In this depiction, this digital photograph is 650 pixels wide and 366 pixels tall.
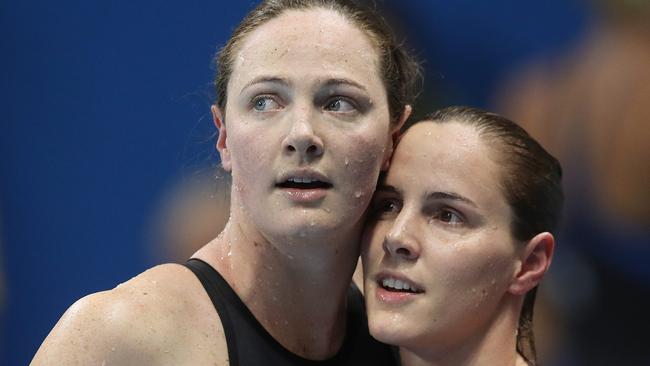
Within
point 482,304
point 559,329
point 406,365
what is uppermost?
point 482,304

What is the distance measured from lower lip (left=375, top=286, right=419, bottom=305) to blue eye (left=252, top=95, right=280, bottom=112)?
17.3 inches

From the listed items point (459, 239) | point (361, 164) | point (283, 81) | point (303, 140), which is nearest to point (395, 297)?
point (459, 239)

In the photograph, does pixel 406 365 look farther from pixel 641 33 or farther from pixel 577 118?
pixel 641 33

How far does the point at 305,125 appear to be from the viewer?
183 centimetres

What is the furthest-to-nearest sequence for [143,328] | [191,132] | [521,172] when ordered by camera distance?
[191,132]
[521,172]
[143,328]

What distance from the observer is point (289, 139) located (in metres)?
1.83

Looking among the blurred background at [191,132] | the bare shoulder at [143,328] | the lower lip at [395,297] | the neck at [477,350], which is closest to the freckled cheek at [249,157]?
the bare shoulder at [143,328]

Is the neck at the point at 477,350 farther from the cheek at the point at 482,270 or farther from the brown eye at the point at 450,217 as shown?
the brown eye at the point at 450,217

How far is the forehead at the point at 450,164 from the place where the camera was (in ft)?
6.44

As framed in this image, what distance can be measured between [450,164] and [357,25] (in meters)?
0.35

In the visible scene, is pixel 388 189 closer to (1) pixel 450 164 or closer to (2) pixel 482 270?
(1) pixel 450 164

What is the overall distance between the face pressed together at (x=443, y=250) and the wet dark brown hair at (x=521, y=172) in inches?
1.0

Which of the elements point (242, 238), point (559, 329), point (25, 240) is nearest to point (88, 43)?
point (25, 240)

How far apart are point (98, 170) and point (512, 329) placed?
5.95 feet
